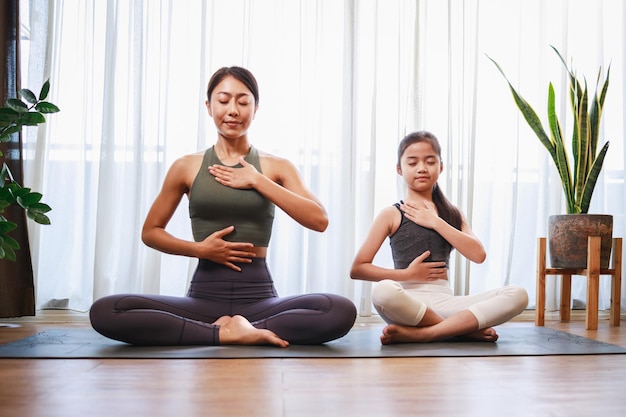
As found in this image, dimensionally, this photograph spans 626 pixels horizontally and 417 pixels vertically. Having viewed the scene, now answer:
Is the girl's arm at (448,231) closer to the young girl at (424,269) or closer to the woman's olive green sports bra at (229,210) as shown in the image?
the young girl at (424,269)

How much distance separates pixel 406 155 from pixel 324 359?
98 centimetres

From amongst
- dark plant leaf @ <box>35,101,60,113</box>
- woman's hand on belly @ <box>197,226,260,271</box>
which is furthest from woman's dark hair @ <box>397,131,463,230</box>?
dark plant leaf @ <box>35,101,60,113</box>

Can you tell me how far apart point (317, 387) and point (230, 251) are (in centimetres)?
86

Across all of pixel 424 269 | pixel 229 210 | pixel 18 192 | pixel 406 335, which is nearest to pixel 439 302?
pixel 424 269

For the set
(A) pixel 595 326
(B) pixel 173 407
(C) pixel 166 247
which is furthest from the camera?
(A) pixel 595 326

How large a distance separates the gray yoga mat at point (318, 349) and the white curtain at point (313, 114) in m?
0.90

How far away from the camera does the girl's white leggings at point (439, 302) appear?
2.15m

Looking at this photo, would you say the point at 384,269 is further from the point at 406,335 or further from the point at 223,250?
the point at 223,250

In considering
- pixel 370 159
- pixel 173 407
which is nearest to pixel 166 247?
pixel 173 407

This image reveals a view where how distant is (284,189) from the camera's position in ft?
7.38

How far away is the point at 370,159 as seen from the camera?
3350 millimetres

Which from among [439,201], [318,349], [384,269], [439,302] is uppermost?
[439,201]

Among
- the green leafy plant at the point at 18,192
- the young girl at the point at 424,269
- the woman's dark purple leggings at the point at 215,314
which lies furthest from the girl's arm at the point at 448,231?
the green leafy plant at the point at 18,192

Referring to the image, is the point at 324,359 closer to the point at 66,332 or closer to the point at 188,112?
the point at 66,332
